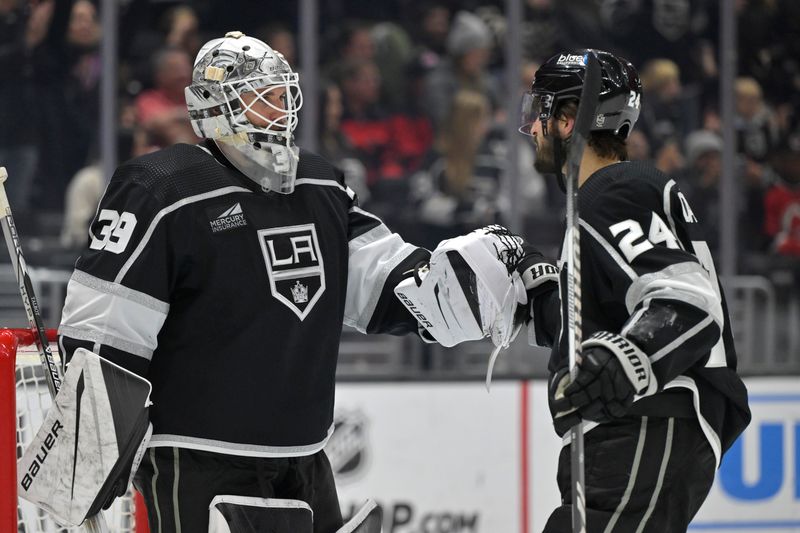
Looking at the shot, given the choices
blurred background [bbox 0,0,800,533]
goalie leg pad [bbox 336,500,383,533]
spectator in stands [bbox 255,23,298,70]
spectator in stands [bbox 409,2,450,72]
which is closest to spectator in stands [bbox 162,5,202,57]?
blurred background [bbox 0,0,800,533]

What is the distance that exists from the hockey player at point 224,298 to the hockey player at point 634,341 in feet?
1.51

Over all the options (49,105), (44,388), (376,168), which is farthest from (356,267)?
(49,105)

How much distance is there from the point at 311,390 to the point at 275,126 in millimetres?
493

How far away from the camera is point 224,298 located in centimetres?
225

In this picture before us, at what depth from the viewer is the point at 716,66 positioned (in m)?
5.21

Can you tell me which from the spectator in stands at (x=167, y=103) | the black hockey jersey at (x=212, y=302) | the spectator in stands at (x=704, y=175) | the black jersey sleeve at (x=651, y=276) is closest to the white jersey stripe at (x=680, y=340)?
the black jersey sleeve at (x=651, y=276)

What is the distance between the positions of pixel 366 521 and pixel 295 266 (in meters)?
0.52

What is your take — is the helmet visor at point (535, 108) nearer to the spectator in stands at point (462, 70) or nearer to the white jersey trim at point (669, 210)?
the white jersey trim at point (669, 210)

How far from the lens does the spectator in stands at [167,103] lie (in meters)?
5.08

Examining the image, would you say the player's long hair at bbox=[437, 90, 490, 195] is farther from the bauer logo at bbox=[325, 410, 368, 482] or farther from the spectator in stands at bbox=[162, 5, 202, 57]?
the bauer logo at bbox=[325, 410, 368, 482]

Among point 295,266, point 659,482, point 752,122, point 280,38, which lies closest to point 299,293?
point 295,266

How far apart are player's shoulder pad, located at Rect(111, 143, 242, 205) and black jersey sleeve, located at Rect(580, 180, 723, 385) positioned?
0.66 metres

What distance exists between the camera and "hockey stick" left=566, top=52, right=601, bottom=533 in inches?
80.8

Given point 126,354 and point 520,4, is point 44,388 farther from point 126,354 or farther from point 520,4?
point 520,4
